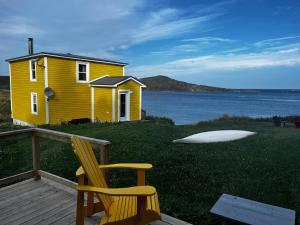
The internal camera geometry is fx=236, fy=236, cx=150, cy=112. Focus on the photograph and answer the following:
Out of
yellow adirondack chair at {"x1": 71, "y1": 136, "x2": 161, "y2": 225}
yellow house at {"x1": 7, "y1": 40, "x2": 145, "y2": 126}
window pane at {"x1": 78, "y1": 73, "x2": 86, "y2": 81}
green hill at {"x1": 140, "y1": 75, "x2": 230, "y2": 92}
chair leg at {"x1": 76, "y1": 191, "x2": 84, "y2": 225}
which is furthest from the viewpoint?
green hill at {"x1": 140, "y1": 75, "x2": 230, "y2": 92}

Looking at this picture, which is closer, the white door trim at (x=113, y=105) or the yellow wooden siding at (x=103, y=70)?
the white door trim at (x=113, y=105)

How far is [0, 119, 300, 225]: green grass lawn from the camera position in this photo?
4.19m

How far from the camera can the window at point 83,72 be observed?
16266 mm

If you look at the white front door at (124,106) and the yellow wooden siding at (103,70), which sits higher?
the yellow wooden siding at (103,70)

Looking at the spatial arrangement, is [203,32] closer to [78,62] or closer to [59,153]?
[78,62]

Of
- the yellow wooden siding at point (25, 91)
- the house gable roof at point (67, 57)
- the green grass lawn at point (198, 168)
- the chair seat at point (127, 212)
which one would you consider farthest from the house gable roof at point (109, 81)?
the chair seat at point (127, 212)

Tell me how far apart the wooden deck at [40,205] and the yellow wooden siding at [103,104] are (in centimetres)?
1234

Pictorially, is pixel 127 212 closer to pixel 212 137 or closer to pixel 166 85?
pixel 212 137

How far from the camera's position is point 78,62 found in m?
16.0

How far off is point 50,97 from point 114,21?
6395mm

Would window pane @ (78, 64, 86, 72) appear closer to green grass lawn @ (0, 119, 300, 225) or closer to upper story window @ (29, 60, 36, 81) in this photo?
upper story window @ (29, 60, 36, 81)

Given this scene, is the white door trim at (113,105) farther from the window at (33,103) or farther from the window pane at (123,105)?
the window at (33,103)

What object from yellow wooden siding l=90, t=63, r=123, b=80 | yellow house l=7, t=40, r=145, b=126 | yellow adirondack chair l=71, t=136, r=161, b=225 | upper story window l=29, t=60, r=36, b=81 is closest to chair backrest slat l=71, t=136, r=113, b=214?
yellow adirondack chair l=71, t=136, r=161, b=225

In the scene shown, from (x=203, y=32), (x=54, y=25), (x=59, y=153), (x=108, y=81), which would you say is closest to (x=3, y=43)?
(x=54, y=25)
